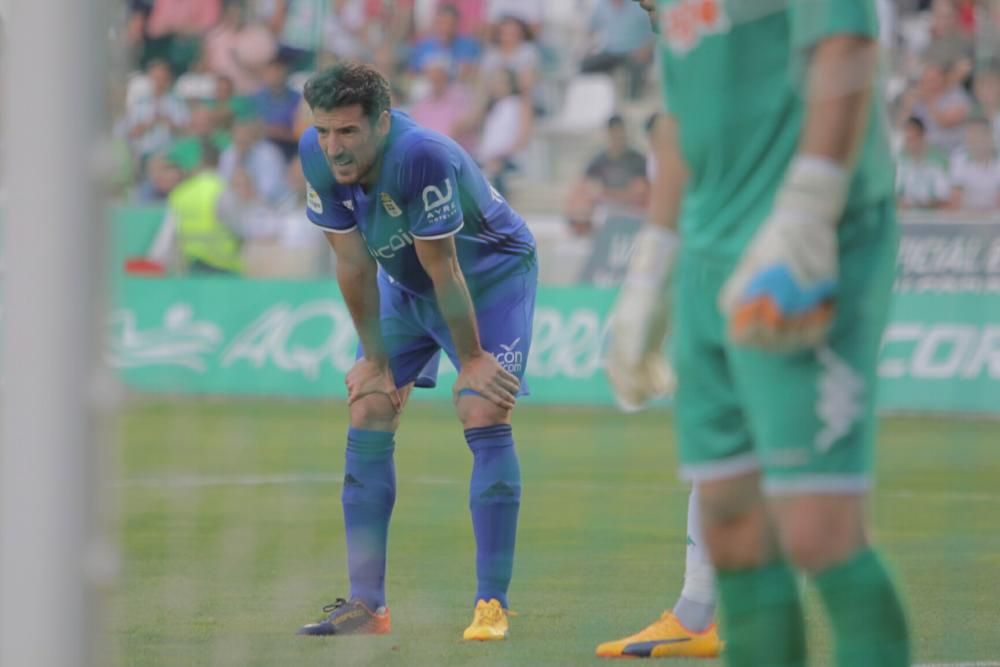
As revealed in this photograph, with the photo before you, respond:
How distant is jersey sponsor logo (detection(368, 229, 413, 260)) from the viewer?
515 cm

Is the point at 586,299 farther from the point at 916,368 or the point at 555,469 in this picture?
the point at 555,469

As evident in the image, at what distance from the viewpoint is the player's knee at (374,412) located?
17.2 ft

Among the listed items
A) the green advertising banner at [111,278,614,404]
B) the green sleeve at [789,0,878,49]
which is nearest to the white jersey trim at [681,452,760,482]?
the green sleeve at [789,0,878,49]

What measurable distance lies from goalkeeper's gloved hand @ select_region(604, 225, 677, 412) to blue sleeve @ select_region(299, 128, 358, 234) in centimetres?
209

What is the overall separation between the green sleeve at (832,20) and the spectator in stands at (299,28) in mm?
7605

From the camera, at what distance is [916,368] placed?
1177cm

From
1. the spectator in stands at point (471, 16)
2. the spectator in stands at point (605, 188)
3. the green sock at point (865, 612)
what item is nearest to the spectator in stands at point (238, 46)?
the spectator in stands at point (471, 16)

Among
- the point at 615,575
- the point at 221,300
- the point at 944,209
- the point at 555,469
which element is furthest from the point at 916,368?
the point at 615,575

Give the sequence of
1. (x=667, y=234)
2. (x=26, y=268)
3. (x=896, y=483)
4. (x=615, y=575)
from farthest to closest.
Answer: (x=896, y=483), (x=615, y=575), (x=667, y=234), (x=26, y=268)

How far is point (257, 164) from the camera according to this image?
11891 millimetres

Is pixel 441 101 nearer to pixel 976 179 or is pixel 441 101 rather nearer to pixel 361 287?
pixel 976 179

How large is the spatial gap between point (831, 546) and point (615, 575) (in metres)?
3.48

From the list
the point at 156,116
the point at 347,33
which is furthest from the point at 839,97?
the point at 347,33

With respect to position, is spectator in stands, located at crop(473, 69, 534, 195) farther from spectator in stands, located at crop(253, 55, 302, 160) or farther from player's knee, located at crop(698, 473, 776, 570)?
player's knee, located at crop(698, 473, 776, 570)
